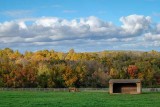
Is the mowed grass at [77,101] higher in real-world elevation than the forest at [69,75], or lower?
lower

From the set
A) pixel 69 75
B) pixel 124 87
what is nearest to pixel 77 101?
pixel 124 87

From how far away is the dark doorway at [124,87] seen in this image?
225ft

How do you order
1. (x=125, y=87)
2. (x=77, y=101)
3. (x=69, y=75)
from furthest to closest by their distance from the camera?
(x=69, y=75)
(x=125, y=87)
(x=77, y=101)

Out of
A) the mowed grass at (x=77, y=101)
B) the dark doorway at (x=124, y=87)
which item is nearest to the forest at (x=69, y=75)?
the dark doorway at (x=124, y=87)

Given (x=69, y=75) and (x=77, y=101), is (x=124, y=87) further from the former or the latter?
(x=77, y=101)

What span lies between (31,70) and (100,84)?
18.7 m

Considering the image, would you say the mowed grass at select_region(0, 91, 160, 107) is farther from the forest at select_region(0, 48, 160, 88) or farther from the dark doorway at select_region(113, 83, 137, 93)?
the forest at select_region(0, 48, 160, 88)

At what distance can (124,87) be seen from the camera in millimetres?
69188

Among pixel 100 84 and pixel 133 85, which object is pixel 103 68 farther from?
→ pixel 133 85

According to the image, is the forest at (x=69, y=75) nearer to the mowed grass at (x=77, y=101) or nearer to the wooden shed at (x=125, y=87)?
the wooden shed at (x=125, y=87)

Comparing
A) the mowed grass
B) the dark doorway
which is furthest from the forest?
the mowed grass

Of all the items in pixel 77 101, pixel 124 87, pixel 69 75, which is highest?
pixel 69 75

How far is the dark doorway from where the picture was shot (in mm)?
68625

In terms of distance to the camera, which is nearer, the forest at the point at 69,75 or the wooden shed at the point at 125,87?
the wooden shed at the point at 125,87
